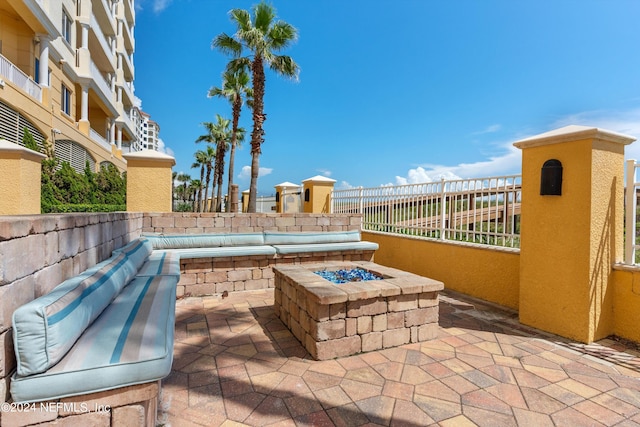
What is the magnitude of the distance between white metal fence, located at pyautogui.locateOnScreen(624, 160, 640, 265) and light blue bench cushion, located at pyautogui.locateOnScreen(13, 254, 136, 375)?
536cm

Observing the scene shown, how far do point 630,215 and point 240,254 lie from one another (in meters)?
5.60

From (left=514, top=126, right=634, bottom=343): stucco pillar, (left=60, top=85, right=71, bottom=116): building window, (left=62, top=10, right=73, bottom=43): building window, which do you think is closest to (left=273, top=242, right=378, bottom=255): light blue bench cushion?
(left=514, top=126, right=634, bottom=343): stucco pillar

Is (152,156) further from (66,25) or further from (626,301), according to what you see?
(66,25)

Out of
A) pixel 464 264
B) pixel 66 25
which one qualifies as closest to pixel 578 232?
pixel 464 264

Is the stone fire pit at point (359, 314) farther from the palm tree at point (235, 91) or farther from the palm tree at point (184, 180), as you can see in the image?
the palm tree at point (184, 180)

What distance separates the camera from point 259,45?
35.9ft

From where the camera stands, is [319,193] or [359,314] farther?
[319,193]

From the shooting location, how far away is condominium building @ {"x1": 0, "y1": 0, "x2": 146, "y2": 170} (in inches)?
384

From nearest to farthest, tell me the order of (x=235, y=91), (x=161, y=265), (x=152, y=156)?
(x=161, y=265) < (x=152, y=156) < (x=235, y=91)

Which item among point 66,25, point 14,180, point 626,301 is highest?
point 66,25

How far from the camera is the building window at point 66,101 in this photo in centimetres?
1392

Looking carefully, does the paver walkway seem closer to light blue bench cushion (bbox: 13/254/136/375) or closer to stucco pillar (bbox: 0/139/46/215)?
light blue bench cushion (bbox: 13/254/136/375)

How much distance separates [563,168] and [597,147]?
1.20ft

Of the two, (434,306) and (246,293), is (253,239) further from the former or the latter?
(434,306)
